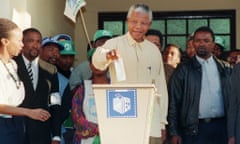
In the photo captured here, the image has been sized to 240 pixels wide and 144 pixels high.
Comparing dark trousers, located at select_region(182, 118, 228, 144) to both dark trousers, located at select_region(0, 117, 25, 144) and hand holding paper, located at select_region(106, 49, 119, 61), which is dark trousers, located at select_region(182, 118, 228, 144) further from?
hand holding paper, located at select_region(106, 49, 119, 61)

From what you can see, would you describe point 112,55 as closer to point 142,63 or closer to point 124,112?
point 124,112

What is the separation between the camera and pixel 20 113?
3.86 meters

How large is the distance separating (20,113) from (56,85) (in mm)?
1141

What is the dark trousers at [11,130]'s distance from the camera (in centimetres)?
405

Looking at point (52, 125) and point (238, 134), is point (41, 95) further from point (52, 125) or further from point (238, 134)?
point (238, 134)

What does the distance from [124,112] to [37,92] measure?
1611mm

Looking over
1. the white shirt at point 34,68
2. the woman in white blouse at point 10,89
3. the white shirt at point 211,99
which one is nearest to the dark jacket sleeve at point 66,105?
the white shirt at point 34,68

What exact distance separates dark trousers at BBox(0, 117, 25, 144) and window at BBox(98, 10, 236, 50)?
5.34 meters

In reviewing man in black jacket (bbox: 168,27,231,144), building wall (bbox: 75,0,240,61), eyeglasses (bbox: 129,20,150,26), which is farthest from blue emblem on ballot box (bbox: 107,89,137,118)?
building wall (bbox: 75,0,240,61)

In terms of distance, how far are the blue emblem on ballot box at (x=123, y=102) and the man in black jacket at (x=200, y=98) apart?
6.36 ft

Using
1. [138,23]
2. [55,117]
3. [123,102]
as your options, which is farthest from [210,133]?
[123,102]

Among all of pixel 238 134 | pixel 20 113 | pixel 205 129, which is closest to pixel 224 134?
pixel 205 129

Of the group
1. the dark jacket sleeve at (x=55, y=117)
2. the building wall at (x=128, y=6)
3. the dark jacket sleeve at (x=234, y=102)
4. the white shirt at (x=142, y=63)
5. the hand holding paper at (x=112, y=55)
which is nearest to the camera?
the hand holding paper at (x=112, y=55)

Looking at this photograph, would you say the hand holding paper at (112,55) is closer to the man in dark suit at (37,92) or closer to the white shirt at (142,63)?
the white shirt at (142,63)
